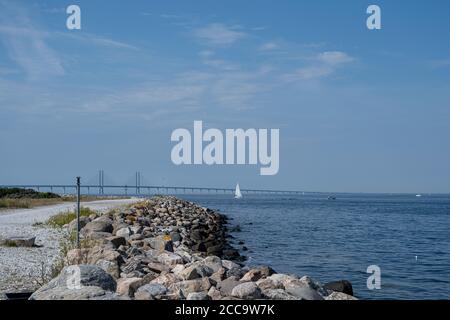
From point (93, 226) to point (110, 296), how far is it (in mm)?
9169

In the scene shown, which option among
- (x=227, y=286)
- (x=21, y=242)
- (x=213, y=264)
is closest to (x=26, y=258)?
(x=21, y=242)

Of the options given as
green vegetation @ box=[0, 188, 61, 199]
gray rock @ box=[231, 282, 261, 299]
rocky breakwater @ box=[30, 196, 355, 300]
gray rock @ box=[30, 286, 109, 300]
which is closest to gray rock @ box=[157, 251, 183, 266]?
rocky breakwater @ box=[30, 196, 355, 300]

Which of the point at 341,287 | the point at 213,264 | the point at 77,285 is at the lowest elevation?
the point at 341,287

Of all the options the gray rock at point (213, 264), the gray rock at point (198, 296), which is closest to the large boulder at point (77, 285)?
the gray rock at point (198, 296)

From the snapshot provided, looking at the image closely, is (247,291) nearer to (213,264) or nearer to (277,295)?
(277,295)

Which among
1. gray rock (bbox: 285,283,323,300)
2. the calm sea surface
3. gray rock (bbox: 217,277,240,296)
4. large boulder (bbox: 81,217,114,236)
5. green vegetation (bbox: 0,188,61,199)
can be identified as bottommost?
the calm sea surface

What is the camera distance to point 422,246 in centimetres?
2552

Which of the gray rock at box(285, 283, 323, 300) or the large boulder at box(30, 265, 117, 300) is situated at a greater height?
the large boulder at box(30, 265, 117, 300)

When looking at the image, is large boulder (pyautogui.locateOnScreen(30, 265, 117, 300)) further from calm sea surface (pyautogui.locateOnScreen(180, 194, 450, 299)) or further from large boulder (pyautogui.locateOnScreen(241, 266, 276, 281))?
calm sea surface (pyautogui.locateOnScreen(180, 194, 450, 299))

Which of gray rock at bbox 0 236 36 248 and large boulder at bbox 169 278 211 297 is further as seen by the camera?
gray rock at bbox 0 236 36 248

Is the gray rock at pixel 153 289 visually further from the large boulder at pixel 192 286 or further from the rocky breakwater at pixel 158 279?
the large boulder at pixel 192 286

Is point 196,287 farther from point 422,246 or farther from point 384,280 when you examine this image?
point 422,246

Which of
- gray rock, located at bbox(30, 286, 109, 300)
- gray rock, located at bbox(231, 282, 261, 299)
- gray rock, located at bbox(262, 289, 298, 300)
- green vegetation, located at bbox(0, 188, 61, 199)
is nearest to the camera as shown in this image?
gray rock, located at bbox(30, 286, 109, 300)
